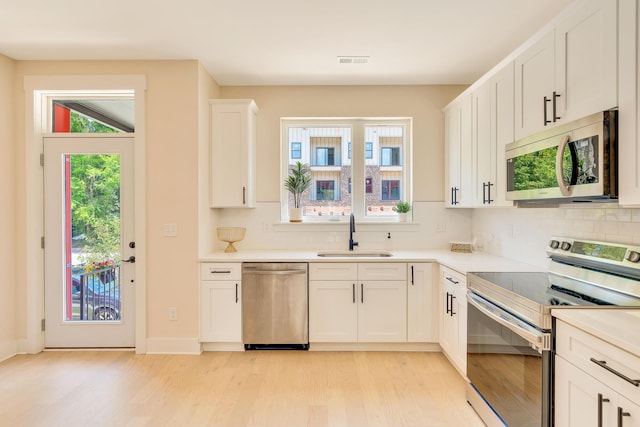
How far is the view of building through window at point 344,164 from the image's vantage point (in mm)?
4254

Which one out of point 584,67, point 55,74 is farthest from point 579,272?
point 55,74

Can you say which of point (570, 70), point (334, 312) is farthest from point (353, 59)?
point (334, 312)

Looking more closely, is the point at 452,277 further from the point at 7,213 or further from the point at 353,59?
the point at 7,213

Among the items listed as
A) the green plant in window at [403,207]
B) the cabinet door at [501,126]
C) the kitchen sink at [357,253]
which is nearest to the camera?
the cabinet door at [501,126]

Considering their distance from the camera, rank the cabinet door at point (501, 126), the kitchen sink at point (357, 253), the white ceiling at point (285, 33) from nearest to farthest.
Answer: the white ceiling at point (285, 33) → the cabinet door at point (501, 126) → the kitchen sink at point (357, 253)

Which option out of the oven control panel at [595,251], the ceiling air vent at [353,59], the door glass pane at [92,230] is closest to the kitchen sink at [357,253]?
the oven control panel at [595,251]

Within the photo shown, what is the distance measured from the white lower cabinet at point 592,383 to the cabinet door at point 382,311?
1.85 meters

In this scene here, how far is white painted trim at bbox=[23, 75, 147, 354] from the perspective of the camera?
3443 mm

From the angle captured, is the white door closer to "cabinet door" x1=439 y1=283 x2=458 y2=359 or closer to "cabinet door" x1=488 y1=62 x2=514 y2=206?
"cabinet door" x1=439 y1=283 x2=458 y2=359

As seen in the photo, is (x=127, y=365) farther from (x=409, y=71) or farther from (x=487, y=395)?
(x=409, y=71)

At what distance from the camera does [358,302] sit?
11.5 feet

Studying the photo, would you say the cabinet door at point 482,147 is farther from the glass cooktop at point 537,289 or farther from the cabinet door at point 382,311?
the cabinet door at point 382,311

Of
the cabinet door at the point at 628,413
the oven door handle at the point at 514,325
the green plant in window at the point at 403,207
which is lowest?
the cabinet door at the point at 628,413

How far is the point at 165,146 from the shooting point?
3.46m
